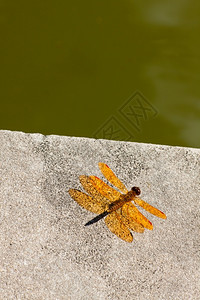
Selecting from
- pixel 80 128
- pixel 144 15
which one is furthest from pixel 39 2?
pixel 80 128

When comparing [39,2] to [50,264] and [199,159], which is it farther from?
[50,264]

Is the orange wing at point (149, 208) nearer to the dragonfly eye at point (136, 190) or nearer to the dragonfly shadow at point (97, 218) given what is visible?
the dragonfly eye at point (136, 190)

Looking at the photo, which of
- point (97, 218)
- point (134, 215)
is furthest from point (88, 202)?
point (134, 215)

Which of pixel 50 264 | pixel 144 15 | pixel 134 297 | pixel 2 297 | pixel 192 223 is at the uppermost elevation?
pixel 144 15

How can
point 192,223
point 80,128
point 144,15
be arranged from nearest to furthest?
point 192,223 → point 80,128 → point 144,15

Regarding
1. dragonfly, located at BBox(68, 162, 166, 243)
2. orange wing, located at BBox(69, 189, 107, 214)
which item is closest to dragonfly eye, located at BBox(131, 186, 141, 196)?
dragonfly, located at BBox(68, 162, 166, 243)

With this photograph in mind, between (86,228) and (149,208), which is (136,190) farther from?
(86,228)

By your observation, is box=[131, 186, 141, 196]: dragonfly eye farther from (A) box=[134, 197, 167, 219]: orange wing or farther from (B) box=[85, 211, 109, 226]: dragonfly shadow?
(B) box=[85, 211, 109, 226]: dragonfly shadow
